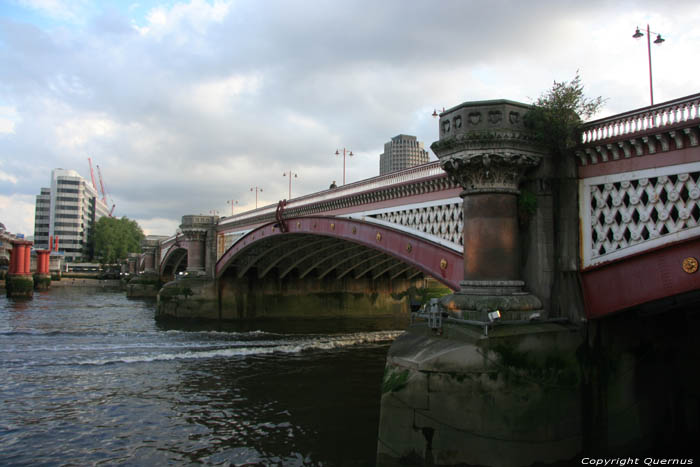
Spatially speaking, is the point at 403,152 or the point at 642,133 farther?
the point at 403,152

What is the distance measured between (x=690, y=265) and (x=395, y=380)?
5.94 metres

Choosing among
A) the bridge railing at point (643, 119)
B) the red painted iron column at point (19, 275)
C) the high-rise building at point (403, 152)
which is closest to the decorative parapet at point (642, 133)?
the bridge railing at point (643, 119)

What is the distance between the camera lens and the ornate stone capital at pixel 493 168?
1148 cm

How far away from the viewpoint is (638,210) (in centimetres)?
1055

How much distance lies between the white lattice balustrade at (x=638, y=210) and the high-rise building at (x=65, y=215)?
148258 millimetres

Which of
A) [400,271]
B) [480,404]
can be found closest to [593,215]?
[480,404]

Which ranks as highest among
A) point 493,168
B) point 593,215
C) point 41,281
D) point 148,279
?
point 493,168

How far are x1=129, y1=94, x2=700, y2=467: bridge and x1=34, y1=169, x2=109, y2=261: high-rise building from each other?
146861 mm

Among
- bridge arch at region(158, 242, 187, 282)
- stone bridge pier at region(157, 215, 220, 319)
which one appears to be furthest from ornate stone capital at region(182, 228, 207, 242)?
bridge arch at region(158, 242, 187, 282)

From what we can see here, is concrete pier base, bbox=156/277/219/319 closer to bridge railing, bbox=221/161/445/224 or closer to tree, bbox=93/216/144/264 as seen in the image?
bridge railing, bbox=221/161/445/224

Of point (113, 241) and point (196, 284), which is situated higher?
point (113, 241)

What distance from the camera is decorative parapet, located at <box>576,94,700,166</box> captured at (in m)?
9.70

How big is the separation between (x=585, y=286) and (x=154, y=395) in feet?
46.2

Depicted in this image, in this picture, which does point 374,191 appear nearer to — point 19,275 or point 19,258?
point 19,275
